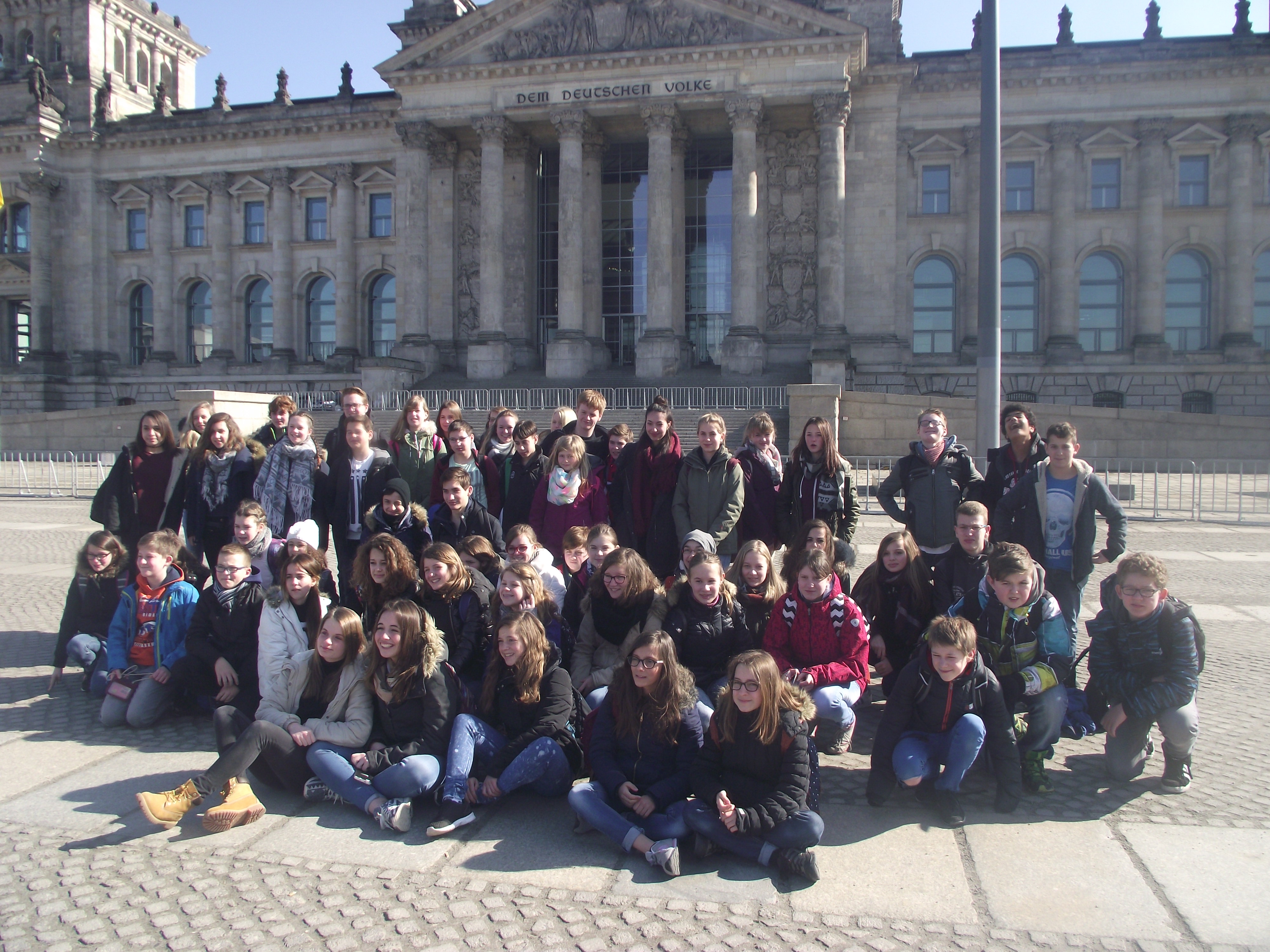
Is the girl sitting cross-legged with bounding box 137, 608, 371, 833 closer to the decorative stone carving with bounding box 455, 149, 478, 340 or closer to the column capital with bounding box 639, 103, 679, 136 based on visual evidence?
the column capital with bounding box 639, 103, 679, 136

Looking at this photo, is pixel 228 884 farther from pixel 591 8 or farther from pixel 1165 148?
pixel 1165 148

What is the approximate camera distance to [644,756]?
5176 mm

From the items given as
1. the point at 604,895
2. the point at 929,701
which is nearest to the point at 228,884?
the point at 604,895

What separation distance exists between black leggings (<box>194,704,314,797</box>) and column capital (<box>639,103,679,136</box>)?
98.4 feet

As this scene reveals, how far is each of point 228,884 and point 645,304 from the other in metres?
33.2

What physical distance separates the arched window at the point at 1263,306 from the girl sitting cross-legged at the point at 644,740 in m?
37.7

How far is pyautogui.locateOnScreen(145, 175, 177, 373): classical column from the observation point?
44.2 m

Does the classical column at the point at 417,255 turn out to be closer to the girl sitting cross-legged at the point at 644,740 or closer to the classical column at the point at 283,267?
the classical column at the point at 283,267

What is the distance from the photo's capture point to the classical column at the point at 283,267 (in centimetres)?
4238

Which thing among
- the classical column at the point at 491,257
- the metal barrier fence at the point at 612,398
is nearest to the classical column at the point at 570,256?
the metal barrier fence at the point at 612,398

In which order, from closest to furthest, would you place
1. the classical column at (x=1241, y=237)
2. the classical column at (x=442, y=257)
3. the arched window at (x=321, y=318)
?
the classical column at (x=1241, y=237) → the classical column at (x=442, y=257) → the arched window at (x=321, y=318)

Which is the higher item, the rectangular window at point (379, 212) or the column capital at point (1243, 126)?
the column capital at point (1243, 126)

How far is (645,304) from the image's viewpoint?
3638 cm

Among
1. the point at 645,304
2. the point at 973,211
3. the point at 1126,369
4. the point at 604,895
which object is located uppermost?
the point at 973,211
